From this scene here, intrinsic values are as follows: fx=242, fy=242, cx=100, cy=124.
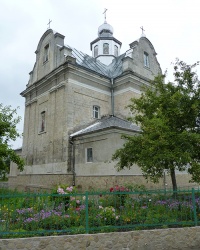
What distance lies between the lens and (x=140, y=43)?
21859 mm

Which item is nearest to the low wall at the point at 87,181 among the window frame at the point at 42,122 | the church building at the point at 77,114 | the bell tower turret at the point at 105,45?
the church building at the point at 77,114

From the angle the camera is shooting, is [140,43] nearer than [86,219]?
No

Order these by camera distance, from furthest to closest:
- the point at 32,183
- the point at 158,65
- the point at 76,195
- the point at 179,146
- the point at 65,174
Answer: the point at 158,65 < the point at 32,183 < the point at 65,174 < the point at 179,146 < the point at 76,195

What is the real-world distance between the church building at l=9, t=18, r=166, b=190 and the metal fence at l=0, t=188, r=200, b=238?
6.62m

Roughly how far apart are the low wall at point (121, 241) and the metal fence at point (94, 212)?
218mm

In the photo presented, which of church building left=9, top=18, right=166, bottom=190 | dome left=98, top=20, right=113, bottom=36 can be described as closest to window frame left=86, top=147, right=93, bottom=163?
church building left=9, top=18, right=166, bottom=190

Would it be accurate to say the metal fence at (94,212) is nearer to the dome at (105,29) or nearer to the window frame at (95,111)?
the window frame at (95,111)

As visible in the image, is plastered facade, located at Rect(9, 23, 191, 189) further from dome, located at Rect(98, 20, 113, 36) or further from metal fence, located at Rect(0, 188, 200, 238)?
dome, located at Rect(98, 20, 113, 36)

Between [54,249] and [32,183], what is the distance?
14.5 metres

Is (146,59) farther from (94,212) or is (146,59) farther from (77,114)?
(94,212)

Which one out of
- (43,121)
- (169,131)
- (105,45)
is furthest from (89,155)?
(105,45)

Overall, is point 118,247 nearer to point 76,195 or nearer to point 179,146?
point 76,195

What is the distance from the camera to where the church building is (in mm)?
14906

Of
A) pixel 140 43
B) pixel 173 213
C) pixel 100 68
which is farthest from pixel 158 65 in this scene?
pixel 173 213
